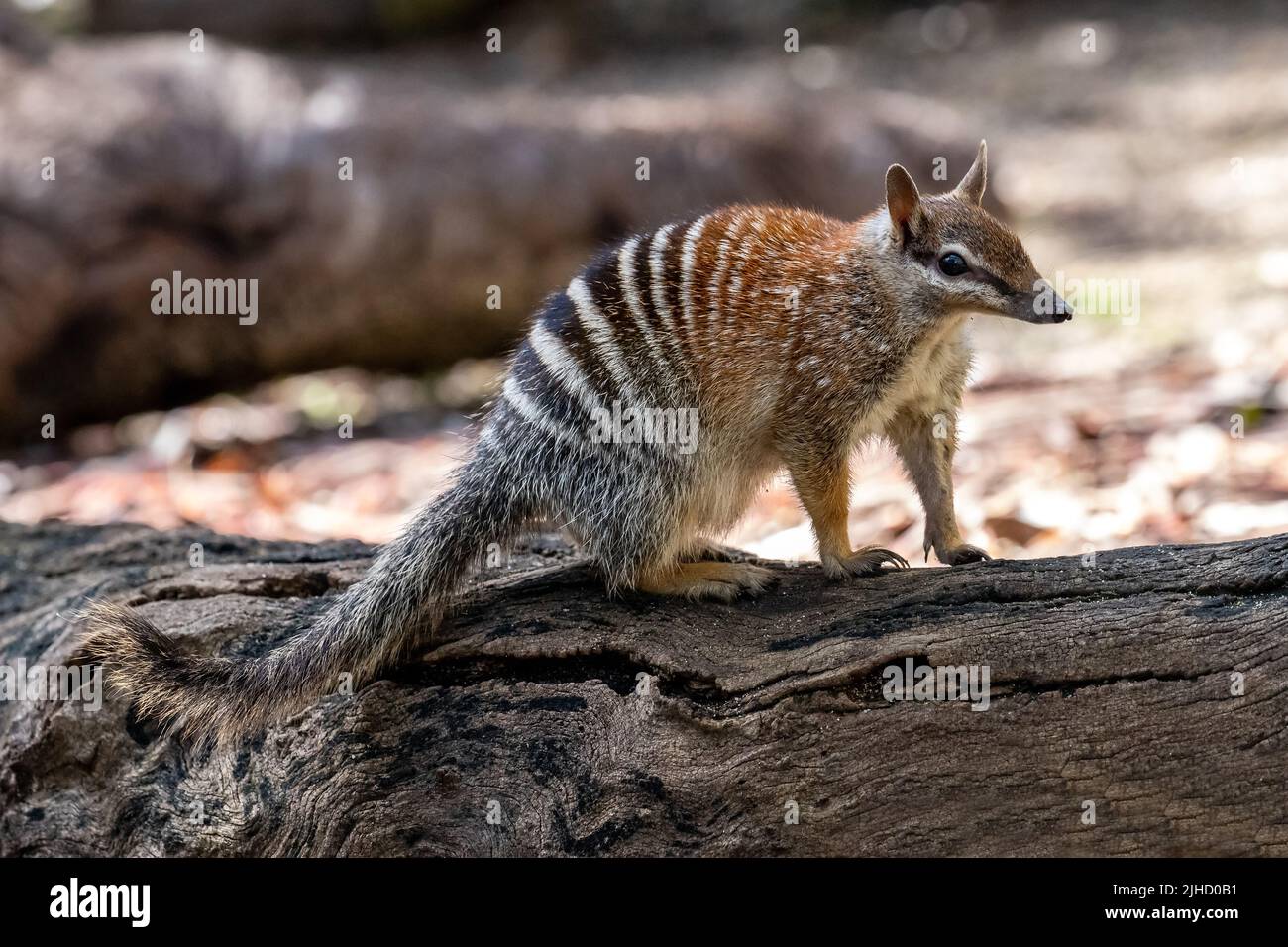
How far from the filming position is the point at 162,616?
13.9ft

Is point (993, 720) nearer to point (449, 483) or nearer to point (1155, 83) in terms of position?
point (449, 483)

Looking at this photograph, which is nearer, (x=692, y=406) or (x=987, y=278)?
(x=987, y=278)

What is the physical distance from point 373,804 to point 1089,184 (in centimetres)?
1049

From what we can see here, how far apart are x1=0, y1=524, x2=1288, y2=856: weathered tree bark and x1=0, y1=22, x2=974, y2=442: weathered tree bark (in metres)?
4.57

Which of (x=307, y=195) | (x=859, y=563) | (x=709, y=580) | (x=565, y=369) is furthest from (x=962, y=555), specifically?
(x=307, y=195)

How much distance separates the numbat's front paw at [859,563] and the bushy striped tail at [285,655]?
3.72 feet

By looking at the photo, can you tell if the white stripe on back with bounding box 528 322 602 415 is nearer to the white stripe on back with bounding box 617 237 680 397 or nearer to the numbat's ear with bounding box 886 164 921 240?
the white stripe on back with bounding box 617 237 680 397

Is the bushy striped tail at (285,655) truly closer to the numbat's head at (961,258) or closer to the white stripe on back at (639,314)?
the white stripe on back at (639,314)

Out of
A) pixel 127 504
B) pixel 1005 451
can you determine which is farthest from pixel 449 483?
pixel 127 504

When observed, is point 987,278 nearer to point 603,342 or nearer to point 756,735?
point 603,342

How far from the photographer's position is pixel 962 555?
422 centimetres

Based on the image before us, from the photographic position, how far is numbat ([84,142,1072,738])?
153 inches

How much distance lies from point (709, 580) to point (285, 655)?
1.27 m

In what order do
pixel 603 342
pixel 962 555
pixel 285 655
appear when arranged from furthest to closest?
pixel 962 555
pixel 603 342
pixel 285 655
